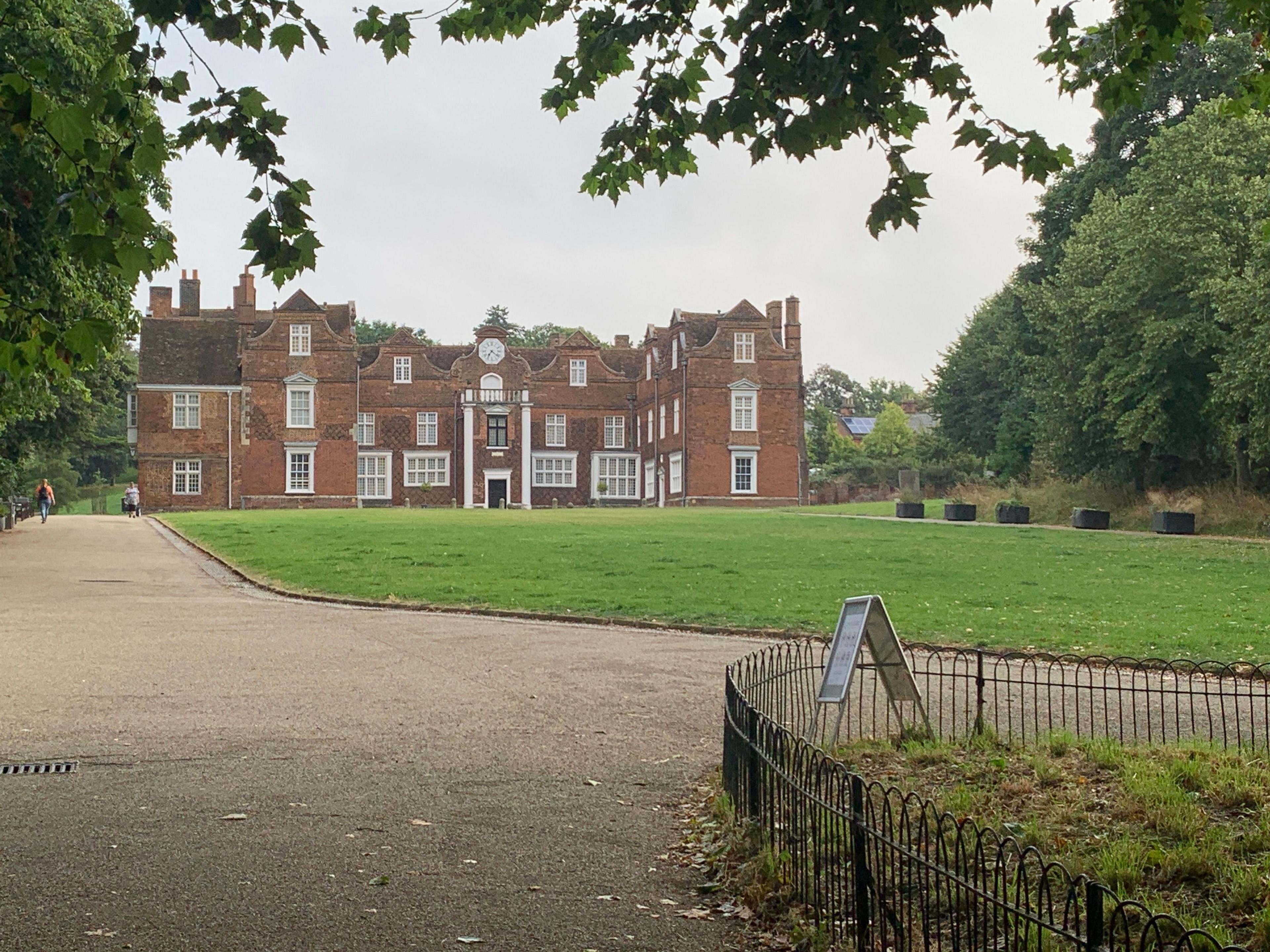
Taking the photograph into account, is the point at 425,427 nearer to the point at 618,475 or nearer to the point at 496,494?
the point at 496,494

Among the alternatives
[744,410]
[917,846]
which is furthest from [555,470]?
[917,846]

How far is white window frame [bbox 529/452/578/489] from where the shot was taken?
75062 millimetres

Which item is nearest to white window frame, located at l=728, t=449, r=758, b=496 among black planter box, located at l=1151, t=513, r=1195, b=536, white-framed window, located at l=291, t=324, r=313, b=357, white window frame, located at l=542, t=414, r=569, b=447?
white window frame, located at l=542, t=414, r=569, b=447

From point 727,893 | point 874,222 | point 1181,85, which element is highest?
point 1181,85

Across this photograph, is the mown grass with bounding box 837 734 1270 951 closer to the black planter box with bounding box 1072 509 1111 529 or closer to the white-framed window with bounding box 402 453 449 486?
the black planter box with bounding box 1072 509 1111 529

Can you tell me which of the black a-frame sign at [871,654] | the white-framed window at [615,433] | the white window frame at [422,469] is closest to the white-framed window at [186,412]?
the white window frame at [422,469]

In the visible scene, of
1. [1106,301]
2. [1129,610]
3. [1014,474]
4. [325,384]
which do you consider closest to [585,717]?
[1129,610]

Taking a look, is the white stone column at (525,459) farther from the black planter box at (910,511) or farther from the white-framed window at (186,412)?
the black planter box at (910,511)

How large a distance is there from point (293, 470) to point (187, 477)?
5284mm

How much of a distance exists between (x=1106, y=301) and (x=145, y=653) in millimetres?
31738

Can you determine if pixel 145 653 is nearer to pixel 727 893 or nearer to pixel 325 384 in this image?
pixel 727 893

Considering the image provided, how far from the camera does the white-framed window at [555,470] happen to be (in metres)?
75.1

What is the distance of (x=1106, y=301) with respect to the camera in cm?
3831

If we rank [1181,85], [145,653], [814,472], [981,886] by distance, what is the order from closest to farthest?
[981,886], [145,653], [1181,85], [814,472]
